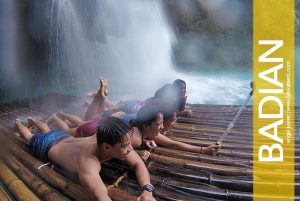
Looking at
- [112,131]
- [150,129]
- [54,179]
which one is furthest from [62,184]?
[150,129]

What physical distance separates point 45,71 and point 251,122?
10547 mm

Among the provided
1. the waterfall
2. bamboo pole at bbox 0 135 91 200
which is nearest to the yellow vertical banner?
bamboo pole at bbox 0 135 91 200

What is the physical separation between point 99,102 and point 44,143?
1.02m

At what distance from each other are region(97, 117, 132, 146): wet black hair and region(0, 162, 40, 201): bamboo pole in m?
0.81

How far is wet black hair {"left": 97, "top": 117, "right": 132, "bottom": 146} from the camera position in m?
2.15

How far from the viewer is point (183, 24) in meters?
20.9

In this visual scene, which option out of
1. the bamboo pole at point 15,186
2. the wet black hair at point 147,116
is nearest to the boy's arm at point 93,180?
the bamboo pole at point 15,186

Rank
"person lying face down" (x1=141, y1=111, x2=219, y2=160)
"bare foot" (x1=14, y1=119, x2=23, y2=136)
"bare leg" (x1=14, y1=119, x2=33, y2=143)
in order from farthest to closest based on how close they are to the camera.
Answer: "bare foot" (x1=14, y1=119, x2=23, y2=136)
"bare leg" (x1=14, y1=119, x2=33, y2=143)
"person lying face down" (x1=141, y1=111, x2=219, y2=160)

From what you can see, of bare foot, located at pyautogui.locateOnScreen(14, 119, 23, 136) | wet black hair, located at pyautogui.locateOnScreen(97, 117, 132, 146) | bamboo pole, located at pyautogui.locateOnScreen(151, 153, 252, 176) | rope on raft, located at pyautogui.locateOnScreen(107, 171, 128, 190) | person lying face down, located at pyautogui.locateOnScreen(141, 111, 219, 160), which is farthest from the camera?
bare foot, located at pyautogui.locateOnScreen(14, 119, 23, 136)

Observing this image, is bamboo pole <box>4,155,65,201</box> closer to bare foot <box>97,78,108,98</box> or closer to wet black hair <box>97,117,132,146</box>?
wet black hair <box>97,117,132,146</box>

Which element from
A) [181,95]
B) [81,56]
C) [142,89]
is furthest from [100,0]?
[181,95]

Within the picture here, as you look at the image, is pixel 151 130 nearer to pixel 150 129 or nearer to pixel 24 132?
pixel 150 129

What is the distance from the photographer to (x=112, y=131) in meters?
2.15

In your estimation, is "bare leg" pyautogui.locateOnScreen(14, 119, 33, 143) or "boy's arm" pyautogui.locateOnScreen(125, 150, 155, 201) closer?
"boy's arm" pyautogui.locateOnScreen(125, 150, 155, 201)
